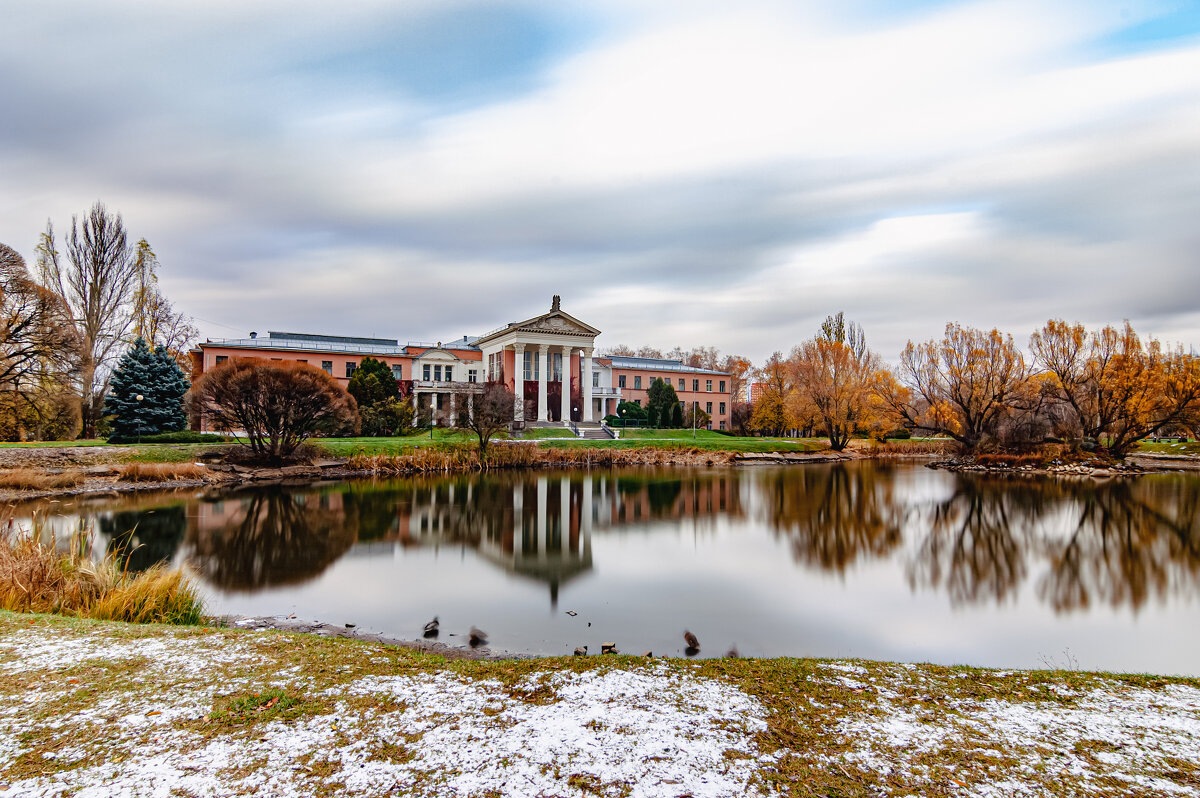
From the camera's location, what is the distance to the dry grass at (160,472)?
2022cm

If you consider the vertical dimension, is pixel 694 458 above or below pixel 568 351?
below

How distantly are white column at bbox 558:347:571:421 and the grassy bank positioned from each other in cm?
3909

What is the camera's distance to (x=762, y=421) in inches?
1889

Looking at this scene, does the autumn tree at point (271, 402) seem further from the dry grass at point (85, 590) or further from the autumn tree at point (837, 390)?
the autumn tree at point (837, 390)

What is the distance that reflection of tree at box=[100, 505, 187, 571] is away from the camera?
10383 millimetres

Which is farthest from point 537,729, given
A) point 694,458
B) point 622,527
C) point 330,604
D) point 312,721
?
point 694,458

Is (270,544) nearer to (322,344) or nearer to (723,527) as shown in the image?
(723,527)

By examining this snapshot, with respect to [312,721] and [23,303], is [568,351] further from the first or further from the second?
[312,721]

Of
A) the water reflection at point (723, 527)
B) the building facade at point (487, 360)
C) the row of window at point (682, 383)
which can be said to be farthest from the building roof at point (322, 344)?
the water reflection at point (723, 527)

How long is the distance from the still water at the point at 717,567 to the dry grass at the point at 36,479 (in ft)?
12.2

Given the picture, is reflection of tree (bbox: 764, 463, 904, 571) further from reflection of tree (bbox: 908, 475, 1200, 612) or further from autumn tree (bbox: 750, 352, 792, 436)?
autumn tree (bbox: 750, 352, 792, 436)

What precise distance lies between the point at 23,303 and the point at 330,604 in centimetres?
2228

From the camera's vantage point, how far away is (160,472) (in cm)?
2072

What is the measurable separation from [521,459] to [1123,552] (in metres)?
22.7
